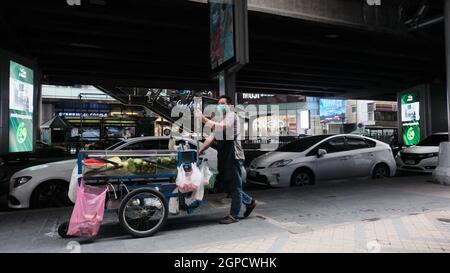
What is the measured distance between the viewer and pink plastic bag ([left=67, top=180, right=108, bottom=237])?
4777mm

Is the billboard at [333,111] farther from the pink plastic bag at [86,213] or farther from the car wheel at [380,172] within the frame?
the pink plastic bag at [86,213]

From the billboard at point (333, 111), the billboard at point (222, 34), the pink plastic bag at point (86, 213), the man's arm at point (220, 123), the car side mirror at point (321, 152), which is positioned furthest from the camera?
the billboard at point (333, 111)

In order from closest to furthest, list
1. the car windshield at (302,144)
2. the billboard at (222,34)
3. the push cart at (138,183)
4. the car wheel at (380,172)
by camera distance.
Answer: the push cart at (138,183), the billboard at (222,34), the car windshield at (302,144), the car wheel at (380,172)

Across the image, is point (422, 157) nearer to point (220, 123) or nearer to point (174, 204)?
point (220, 123)

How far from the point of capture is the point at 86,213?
484cm

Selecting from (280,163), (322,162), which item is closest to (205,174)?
(280,163)

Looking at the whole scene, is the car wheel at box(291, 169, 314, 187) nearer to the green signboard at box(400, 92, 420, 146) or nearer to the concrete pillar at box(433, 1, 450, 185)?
the concrete pillar at box(433, 1, 450, 185)

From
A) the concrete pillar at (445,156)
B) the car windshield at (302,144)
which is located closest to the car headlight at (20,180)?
the car windshield at (302,144)

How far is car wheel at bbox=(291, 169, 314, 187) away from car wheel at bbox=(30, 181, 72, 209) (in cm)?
538

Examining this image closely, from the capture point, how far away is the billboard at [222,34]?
6.57 metres

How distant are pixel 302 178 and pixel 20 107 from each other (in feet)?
25.7

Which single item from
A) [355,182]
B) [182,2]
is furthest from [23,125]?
[355,182]

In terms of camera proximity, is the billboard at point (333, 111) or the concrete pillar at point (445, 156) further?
the billboard at point (333, 111)

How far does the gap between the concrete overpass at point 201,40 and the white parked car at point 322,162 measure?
3.38 metres
